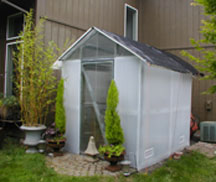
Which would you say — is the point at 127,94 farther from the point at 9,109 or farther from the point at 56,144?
the point at 9,109

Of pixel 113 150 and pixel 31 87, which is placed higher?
pixel 31 87

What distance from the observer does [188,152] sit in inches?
221

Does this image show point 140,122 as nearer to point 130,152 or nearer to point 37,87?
point 130,152

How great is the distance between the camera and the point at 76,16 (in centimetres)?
701

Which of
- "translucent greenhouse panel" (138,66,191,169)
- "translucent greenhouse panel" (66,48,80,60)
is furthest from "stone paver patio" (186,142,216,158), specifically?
"translucent greenhouse panel" (66,48,80,60)

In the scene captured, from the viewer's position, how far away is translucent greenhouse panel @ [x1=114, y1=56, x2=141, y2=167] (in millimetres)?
4387

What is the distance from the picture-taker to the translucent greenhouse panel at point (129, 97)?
4387 mm

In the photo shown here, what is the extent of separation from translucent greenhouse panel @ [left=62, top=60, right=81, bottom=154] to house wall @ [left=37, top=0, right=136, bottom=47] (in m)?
1.40

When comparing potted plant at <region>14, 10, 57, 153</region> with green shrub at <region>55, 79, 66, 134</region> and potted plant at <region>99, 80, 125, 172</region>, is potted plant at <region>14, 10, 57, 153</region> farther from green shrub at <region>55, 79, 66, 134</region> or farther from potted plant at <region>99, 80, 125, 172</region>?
potted plant at <region>99, 80, 125, 172</region>

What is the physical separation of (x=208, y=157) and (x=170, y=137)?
90cm

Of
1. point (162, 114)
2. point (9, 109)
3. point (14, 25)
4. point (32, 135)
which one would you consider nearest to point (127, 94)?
point (162, 114)

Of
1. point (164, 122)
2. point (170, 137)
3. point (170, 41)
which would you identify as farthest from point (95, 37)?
point (170, 41)

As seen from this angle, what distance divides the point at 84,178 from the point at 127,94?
5.43 ft

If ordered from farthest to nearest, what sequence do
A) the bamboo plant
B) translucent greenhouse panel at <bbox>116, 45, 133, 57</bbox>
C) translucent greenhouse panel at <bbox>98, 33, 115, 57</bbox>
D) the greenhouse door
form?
the bamboo plant
the greenhouse door
translucent greenhouse panel at <bbox>98, 33, 115, 57</bbox>
translucent greenhouse panel at <bbox>116, 45, 133, 57</bbox>
